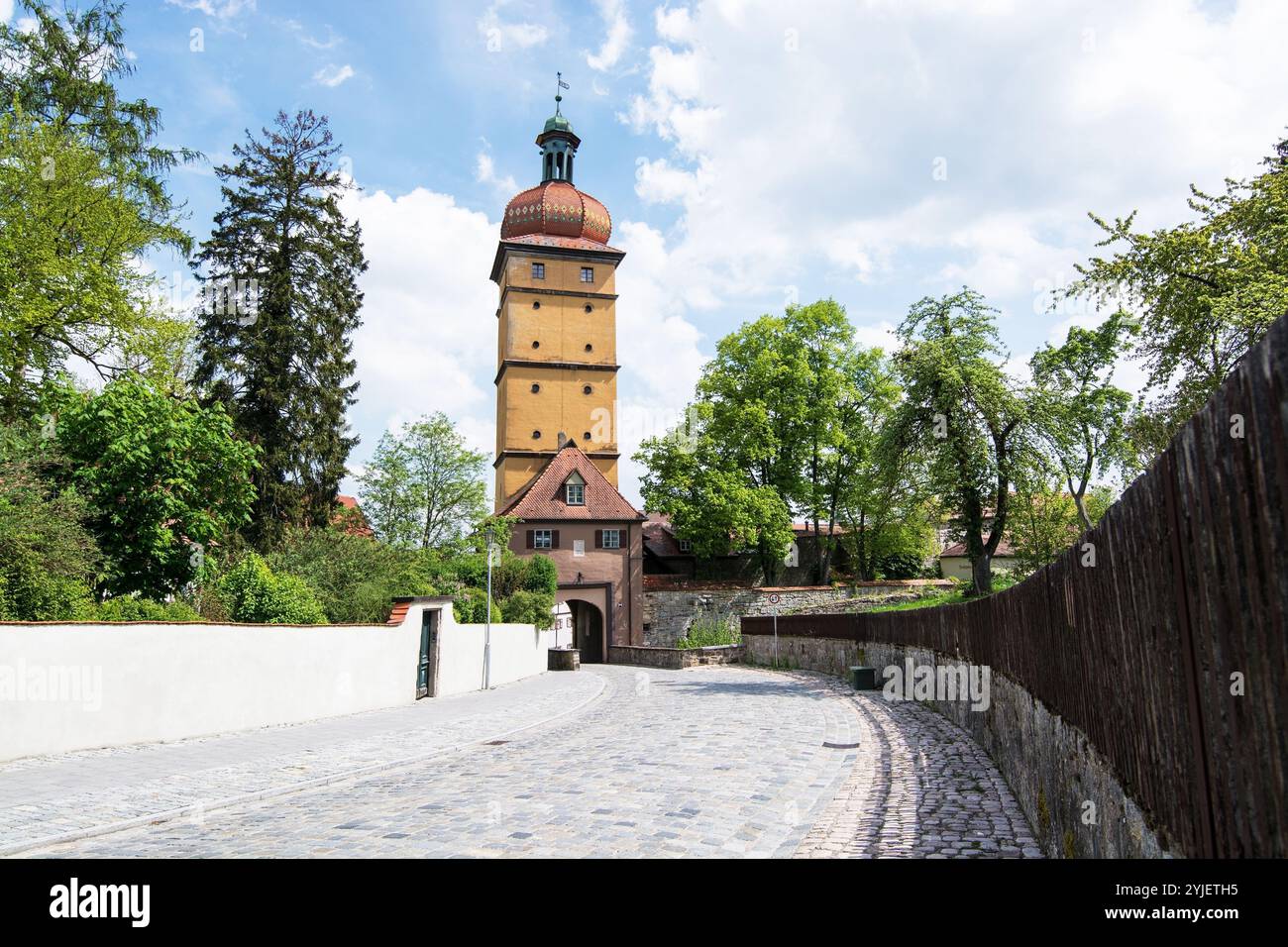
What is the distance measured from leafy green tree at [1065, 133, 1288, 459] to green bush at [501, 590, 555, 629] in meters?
22.4

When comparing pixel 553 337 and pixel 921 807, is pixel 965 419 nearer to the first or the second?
pixel 921 807

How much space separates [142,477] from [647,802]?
1330 centimetres

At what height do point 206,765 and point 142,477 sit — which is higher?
point 142,477

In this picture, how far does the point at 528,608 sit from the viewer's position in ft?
116

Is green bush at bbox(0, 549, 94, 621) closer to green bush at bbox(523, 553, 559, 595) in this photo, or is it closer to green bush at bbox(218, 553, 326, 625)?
green bush at bbox(218, 553, 326, 625)

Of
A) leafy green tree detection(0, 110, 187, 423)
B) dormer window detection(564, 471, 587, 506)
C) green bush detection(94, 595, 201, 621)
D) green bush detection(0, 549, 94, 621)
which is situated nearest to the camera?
green bush detection(0, 549, 94, 621)

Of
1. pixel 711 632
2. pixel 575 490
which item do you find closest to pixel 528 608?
pixel 711 632

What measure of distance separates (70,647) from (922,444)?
24726mm

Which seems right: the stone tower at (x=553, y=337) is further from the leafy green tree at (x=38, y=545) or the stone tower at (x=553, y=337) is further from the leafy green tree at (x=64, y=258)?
the leafy green tree at (x=38, y=545)

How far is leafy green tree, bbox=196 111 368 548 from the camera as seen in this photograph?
24.8 metres

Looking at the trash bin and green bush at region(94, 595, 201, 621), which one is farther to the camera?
the trash bin

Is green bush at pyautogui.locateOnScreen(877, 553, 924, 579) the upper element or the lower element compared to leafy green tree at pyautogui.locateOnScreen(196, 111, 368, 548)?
lower

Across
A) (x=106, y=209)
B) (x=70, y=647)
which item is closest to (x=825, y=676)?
(x=70, y=647)

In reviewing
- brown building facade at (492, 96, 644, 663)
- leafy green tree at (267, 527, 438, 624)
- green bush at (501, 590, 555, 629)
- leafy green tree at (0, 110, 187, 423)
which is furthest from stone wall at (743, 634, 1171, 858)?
brown building facade at (492, 96, 644, 663)
